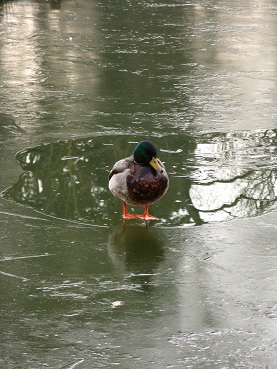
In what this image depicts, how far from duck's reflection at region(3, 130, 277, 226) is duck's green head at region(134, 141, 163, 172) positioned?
473 mm

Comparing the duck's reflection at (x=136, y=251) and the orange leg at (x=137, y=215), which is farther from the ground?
the orange leg at (x=137, y=215)

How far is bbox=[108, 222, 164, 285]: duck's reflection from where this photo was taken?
546 centimetres

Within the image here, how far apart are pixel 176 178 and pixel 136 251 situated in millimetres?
1497

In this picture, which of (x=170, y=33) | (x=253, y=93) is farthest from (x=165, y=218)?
(x=170, y=33)

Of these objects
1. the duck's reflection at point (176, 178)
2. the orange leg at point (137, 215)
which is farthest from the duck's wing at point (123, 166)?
the duck's reflection at point (176, 178)

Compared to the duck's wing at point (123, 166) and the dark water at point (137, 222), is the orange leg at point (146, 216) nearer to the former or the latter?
the dark water at point (137, 222)

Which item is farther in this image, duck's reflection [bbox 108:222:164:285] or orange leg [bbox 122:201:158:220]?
orange leg [bbox 122:201:158:220]

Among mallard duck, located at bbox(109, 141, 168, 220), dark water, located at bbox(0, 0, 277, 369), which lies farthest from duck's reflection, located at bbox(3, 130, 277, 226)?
mallard duck, located at bbox(109, 141, 168, 220)

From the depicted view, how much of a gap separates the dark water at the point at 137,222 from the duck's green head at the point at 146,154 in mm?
467

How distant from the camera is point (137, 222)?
248 inches

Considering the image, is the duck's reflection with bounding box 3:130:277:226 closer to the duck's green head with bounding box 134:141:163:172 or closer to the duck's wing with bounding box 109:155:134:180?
the duck's wing with bounding box 109:155:134:180

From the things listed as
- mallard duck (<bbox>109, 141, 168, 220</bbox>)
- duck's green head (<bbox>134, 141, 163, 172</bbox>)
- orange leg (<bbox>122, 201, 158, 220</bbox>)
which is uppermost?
duck's green head (<bbox>134, 141, 163, 172</bbox>)

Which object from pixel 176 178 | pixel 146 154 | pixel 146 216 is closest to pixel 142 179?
pixel 146 154

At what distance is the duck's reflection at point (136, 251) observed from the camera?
546 centimetres
